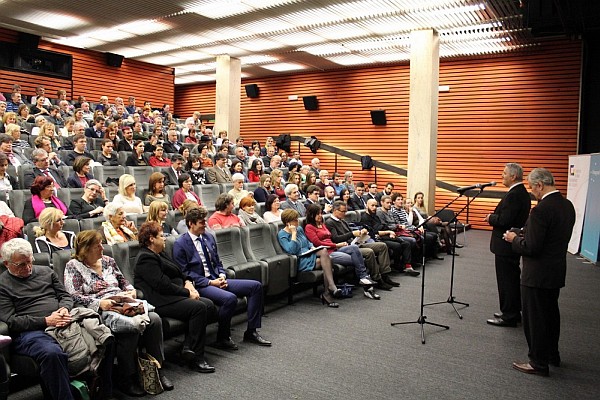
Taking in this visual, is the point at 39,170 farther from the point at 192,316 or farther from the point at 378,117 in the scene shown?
the point at 378,117

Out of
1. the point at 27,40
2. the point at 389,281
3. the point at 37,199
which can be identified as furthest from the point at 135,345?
the point at 27,40

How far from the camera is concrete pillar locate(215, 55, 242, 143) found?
492 inches

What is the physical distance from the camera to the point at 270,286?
4.76 m

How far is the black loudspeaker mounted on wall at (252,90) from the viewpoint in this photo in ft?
50.2

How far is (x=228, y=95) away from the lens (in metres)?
12.6

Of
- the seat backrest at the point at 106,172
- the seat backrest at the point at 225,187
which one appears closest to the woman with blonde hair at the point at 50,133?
the seat backrest at the point at 106,172

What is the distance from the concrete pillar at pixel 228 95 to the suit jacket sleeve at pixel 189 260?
9.04 metres

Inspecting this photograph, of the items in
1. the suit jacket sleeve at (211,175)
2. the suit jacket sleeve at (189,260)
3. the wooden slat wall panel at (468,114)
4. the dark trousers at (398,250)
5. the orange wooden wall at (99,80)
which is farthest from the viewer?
the orange wooden wall at (99,80)

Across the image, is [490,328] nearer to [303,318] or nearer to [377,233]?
[303,318]

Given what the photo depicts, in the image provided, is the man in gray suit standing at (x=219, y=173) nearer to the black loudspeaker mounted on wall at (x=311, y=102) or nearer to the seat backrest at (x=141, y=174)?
the seat backrest at (x=141, y=174)

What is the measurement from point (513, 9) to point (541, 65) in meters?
3.15

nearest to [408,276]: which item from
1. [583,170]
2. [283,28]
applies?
[583,170]

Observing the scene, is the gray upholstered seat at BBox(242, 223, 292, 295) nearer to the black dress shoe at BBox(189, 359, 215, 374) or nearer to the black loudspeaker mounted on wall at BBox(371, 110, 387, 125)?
the black dress shoe at BBox(189, 359, 215, 374)

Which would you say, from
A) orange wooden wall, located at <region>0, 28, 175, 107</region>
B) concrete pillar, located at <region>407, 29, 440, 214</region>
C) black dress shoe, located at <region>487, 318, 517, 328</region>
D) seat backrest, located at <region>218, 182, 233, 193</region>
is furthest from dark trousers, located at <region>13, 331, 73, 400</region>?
orange wooden wall, located at <region>0, 28, 175, 107</region>
